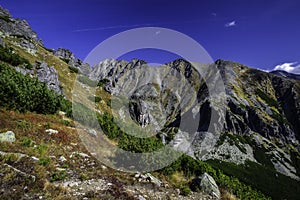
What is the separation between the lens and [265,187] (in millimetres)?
146625

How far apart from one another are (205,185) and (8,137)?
12.3 m

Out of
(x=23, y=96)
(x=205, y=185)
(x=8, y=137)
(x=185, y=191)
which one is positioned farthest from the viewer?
(x=23, y=96)

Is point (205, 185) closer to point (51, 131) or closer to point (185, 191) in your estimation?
point (185, 191)

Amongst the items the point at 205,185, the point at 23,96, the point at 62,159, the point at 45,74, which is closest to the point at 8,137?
the point at 62,159

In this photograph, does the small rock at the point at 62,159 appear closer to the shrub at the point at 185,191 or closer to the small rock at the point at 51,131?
the small rock at the point at 51,131

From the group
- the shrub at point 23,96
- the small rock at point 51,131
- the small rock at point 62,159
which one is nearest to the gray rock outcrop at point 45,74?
the shrub at point 23,96

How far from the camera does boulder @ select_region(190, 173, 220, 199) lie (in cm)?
1293

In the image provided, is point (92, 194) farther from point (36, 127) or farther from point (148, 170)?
point (36, 127)

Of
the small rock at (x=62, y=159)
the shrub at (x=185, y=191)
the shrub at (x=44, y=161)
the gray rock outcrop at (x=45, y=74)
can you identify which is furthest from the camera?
the gray rock outcrop at (x=45, y=74)

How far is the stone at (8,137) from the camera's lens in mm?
12108

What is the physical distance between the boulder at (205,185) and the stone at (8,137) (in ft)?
37.0

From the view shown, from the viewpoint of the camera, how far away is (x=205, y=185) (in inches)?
518

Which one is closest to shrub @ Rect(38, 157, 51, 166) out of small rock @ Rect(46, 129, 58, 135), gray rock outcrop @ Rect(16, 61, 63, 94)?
small rock @ Rect(46, 129, 58, 135)

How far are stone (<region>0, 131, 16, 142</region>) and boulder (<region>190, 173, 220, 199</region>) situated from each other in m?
11.3
